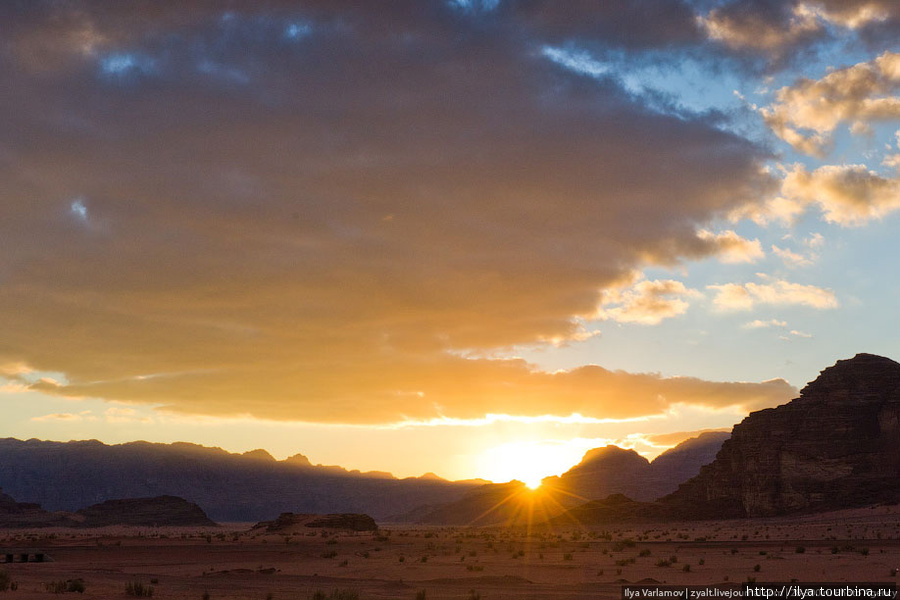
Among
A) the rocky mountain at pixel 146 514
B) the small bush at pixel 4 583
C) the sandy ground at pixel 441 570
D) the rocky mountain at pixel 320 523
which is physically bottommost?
the rocky mountain at pixel 146 514

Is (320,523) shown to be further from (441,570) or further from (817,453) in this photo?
(817,453)

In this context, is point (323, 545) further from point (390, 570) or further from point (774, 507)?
point (774, 507)

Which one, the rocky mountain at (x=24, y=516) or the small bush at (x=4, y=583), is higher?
the small bush at (x=4, y=583)

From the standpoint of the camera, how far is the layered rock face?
365 ft

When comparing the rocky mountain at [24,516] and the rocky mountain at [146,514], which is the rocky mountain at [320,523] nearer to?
the rocky mountain at [146,514]

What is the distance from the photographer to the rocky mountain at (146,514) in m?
143

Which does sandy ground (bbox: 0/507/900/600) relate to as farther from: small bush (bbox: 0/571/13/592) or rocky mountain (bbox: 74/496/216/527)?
rocky mountain (bbox: 74/496/216/527)

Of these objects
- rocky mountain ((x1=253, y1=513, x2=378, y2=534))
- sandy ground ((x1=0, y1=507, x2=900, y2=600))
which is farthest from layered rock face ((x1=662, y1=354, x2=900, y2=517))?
sandy ground ((x1=0, y1=507, x2=900, y2=600))

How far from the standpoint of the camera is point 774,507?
114562 mm

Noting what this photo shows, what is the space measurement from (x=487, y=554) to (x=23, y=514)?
393ft

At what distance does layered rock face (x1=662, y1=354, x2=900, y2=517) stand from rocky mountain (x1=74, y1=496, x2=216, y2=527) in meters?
88.6

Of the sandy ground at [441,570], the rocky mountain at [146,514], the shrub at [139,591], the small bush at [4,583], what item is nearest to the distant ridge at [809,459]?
the sandy ground at [441,570]

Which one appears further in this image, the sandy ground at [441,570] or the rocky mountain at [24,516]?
the rocky mountain at [24,516]

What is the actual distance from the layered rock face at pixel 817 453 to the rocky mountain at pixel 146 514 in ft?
291
